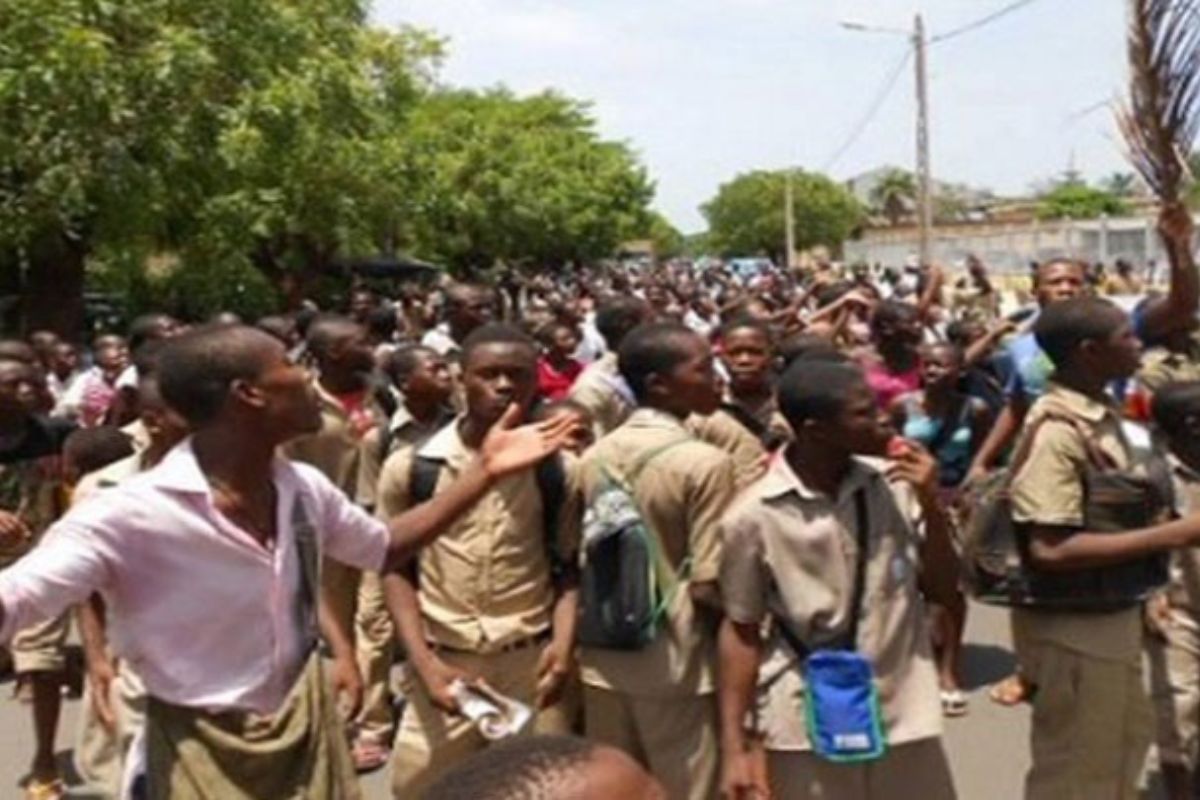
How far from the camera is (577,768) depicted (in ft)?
4.77

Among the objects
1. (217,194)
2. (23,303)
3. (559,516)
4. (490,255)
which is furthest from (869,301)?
(490,255)

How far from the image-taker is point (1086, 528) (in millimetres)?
3662

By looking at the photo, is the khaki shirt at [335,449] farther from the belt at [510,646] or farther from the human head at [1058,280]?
the human head at [1058,280]

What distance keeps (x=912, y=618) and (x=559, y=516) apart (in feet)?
3.41

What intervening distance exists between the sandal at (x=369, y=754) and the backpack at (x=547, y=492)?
78.6 inches

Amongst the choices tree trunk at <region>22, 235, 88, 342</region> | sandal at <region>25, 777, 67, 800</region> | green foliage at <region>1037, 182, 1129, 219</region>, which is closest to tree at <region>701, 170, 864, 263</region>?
green foliage at <region>1037, 182, 1129, 219</region>

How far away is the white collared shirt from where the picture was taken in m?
2.80

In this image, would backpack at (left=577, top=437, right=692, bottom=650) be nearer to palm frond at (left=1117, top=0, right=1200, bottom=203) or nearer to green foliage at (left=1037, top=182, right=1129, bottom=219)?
palm frond at (left=1117, top=0, right=1200, bottom=203)

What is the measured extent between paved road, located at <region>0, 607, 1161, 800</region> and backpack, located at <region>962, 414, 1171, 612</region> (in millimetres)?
1698

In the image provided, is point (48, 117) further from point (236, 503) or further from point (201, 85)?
point (236, 503)

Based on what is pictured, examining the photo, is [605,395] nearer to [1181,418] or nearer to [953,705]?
[953,705]

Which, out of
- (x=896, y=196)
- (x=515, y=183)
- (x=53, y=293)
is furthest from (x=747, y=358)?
(x=896, y=196)

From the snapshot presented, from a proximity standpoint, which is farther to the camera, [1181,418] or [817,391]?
[1181,418]

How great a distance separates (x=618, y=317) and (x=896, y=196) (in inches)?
3692
